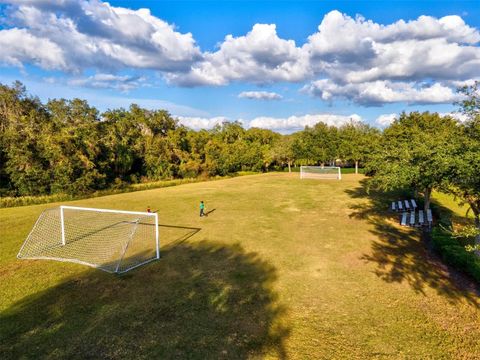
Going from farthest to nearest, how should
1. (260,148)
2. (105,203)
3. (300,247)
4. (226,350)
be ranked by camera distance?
Result: 1. (260,148)
2. (105,203)
3. (300,247)
4. (226,350)

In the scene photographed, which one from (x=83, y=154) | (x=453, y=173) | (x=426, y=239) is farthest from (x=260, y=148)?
(x=453, y=173)

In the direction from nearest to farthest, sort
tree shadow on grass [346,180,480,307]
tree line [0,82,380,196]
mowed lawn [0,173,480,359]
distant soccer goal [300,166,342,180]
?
mowed lawn [0,173,480,359], tree shadow on grass [346,180,480,307], tree line [0,82,380,196], distant soccer goal [300,166,342,180]

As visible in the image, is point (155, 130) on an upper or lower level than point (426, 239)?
upper

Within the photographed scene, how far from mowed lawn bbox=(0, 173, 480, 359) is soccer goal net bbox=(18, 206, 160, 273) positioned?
76 centimetres

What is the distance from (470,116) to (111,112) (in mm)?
66298

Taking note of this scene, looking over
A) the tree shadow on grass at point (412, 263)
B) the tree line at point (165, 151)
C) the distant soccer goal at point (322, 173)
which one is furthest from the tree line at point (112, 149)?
the tree shadow on grass at point (412, 263)

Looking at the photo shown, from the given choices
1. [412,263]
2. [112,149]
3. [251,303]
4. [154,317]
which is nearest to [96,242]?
[154,317]

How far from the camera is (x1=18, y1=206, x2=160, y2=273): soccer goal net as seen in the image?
623 inches

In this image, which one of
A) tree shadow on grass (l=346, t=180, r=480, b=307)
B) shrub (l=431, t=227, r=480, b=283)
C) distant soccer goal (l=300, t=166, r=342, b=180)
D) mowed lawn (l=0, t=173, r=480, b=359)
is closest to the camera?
mowed lawn (l=0, t=173, r=480, b=359)

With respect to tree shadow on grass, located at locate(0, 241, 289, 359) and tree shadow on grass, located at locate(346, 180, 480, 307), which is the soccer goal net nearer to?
tree shadow on grass, located at locate(0, 241, 289, 359)

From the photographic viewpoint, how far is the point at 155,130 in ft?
226

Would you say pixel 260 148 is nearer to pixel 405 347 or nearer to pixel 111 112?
pixel 111 112

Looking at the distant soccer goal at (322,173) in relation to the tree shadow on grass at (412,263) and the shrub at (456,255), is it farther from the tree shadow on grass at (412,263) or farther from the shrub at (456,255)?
the shrub at (456,255)

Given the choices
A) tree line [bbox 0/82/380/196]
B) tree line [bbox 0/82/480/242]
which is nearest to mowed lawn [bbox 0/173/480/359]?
tree line [bbox 0/82/480/242]
